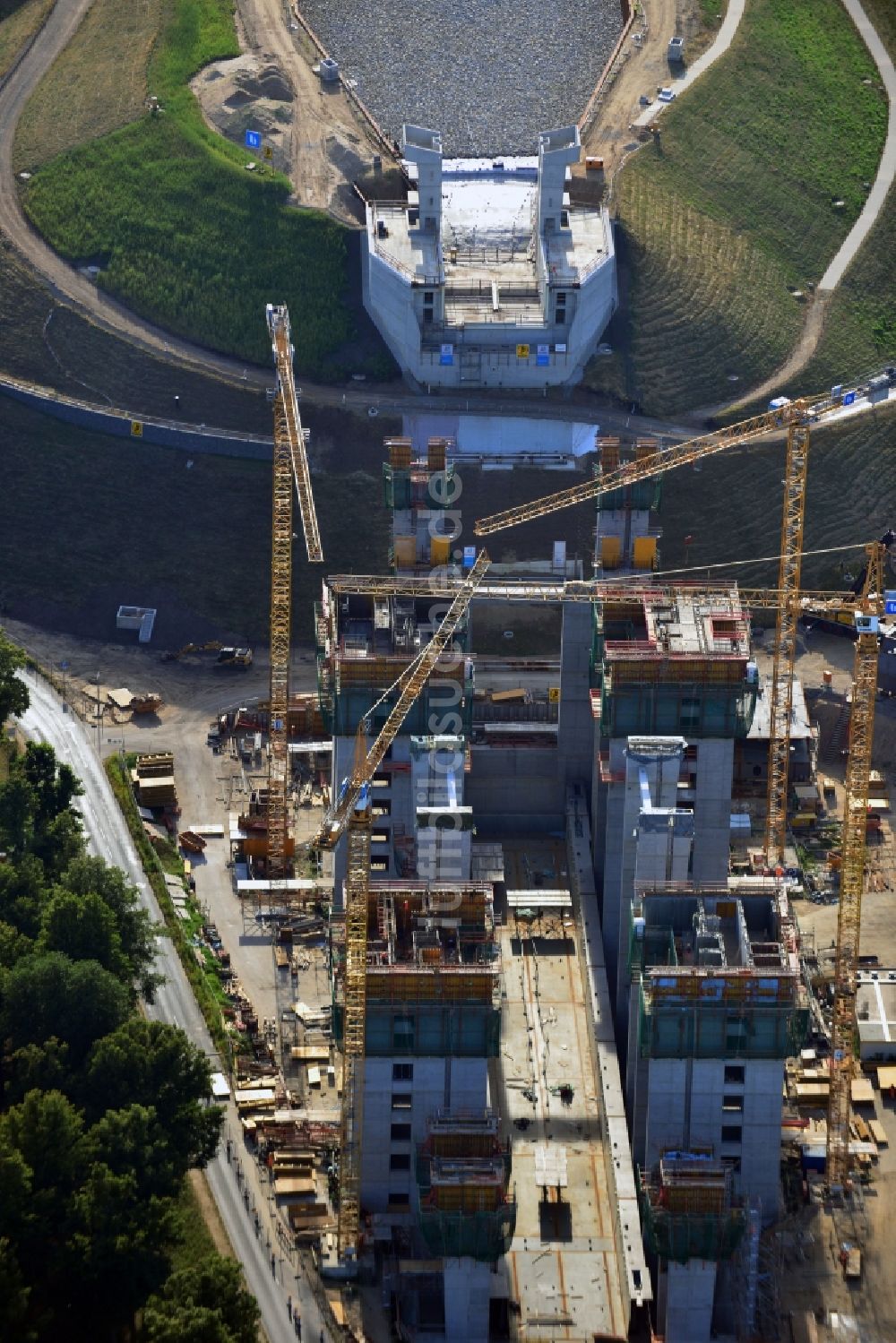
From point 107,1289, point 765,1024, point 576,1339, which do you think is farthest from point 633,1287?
point 107,1289

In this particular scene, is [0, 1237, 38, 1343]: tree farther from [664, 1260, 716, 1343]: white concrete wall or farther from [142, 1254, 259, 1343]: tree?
[664, 1260, 716, 1343]: white concrete wall

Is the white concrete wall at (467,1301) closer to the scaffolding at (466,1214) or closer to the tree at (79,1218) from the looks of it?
the scaffolding at (466,1214)

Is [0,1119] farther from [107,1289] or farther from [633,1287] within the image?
[633,1287]

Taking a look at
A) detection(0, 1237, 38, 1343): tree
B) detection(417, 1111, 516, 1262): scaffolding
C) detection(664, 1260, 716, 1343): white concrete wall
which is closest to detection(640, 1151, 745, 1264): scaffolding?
detection(664, 1260, 716, 1343): white concrete wall

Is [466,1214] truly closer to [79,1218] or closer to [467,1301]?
[467,1301]

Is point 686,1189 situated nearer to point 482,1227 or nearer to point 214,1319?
point 482,1227

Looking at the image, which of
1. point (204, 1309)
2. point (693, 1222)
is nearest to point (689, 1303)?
point (693, 1222)

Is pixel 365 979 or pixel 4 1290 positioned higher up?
pixel 365 979

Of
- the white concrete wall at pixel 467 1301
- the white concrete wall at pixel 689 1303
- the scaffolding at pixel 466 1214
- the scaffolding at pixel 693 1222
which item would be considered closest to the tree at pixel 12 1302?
the scaffolding at pixel 466 1214
